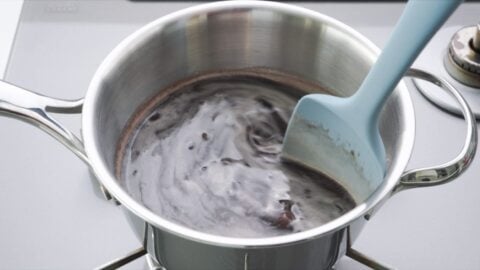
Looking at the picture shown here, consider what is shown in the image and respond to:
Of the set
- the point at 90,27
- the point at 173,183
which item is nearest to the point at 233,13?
the point at 173,183

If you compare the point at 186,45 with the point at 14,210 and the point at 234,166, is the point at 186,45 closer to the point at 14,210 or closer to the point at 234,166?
the point at 234,166

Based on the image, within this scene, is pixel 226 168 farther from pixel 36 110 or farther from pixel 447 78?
pixel 447 78

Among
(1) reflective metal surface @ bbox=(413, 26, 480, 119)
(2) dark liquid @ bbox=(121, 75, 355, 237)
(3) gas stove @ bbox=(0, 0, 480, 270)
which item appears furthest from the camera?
(1) reflective metal surface @ bbox=(413, 26, 480, 119)

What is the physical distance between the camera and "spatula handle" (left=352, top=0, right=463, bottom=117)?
1.49 feet

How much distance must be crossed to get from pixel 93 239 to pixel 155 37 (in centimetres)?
22

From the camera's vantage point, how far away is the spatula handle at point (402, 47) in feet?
1.49

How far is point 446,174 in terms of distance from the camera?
20.3 inches

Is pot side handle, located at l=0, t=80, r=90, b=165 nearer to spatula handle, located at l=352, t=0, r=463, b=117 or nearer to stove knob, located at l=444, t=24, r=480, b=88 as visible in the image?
spatula handle, located at l=352, t=0, r=463, b=117

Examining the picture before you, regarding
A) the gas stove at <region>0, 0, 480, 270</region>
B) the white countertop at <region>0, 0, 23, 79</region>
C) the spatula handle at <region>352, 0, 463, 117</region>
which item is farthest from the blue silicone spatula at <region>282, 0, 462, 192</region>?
the white countertop at <region>0, 0, 23, 79</region>

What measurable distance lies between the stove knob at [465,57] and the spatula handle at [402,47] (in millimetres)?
286

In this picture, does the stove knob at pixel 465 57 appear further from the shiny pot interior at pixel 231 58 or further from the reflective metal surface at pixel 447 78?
the shiny pot interior at pixel 231 58

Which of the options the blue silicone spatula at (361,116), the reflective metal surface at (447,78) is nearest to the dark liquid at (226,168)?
the blue silicone spatula at (361,116)

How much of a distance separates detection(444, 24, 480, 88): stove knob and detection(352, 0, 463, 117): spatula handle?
286 millimetres

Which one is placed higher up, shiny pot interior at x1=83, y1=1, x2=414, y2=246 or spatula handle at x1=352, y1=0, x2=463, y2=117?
spatula handle at x1=352, y1=0, x2=463, y2=117
